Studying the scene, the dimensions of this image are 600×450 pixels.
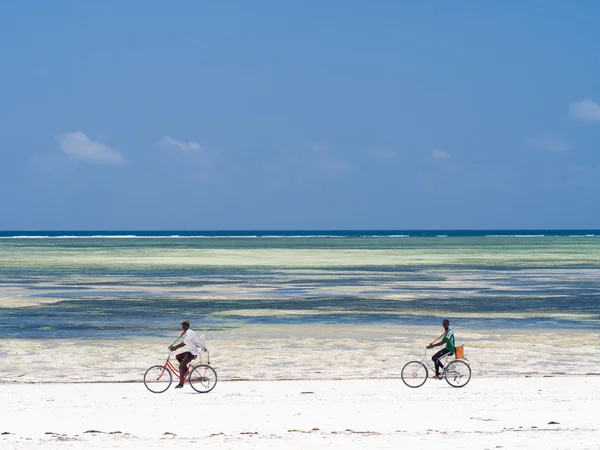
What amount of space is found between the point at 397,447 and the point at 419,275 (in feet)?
192

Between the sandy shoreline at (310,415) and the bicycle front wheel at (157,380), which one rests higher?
the bicycle front wheel at (157,380)

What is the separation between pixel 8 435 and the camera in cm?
1770

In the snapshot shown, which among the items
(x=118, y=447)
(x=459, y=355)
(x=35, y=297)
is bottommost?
(x=118, y=447)

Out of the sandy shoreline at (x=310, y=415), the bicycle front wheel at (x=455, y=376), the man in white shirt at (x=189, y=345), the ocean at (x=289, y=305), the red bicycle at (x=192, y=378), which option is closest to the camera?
the sandy shoreline at (x=310, y=415)

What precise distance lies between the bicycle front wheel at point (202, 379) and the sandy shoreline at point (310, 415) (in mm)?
184

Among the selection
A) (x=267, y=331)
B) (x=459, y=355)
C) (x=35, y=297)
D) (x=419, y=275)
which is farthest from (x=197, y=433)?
(x=419, y=275)

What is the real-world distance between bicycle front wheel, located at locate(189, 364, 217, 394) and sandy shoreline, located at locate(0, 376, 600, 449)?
0.18 meters

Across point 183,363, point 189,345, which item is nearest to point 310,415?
point 189,345

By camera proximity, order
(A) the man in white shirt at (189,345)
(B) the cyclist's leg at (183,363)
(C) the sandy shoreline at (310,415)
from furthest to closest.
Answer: (B) the cyclist's leg at (183,363) → (A) the man in white shirt at (189,345) → (C) the sandy shoreline at (310,415)

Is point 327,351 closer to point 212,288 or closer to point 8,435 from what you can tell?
point 8,435

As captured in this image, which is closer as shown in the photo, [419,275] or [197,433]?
[197,433]

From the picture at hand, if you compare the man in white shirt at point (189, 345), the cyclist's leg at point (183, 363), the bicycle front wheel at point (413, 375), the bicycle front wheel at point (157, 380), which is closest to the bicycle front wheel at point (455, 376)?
the bicycle front wheel at point (413, 375)

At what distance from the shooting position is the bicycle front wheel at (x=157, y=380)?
2250 cm

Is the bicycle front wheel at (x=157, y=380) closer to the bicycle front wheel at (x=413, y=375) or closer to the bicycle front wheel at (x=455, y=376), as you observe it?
the bicycle front wheel at (x=413, y=375)
